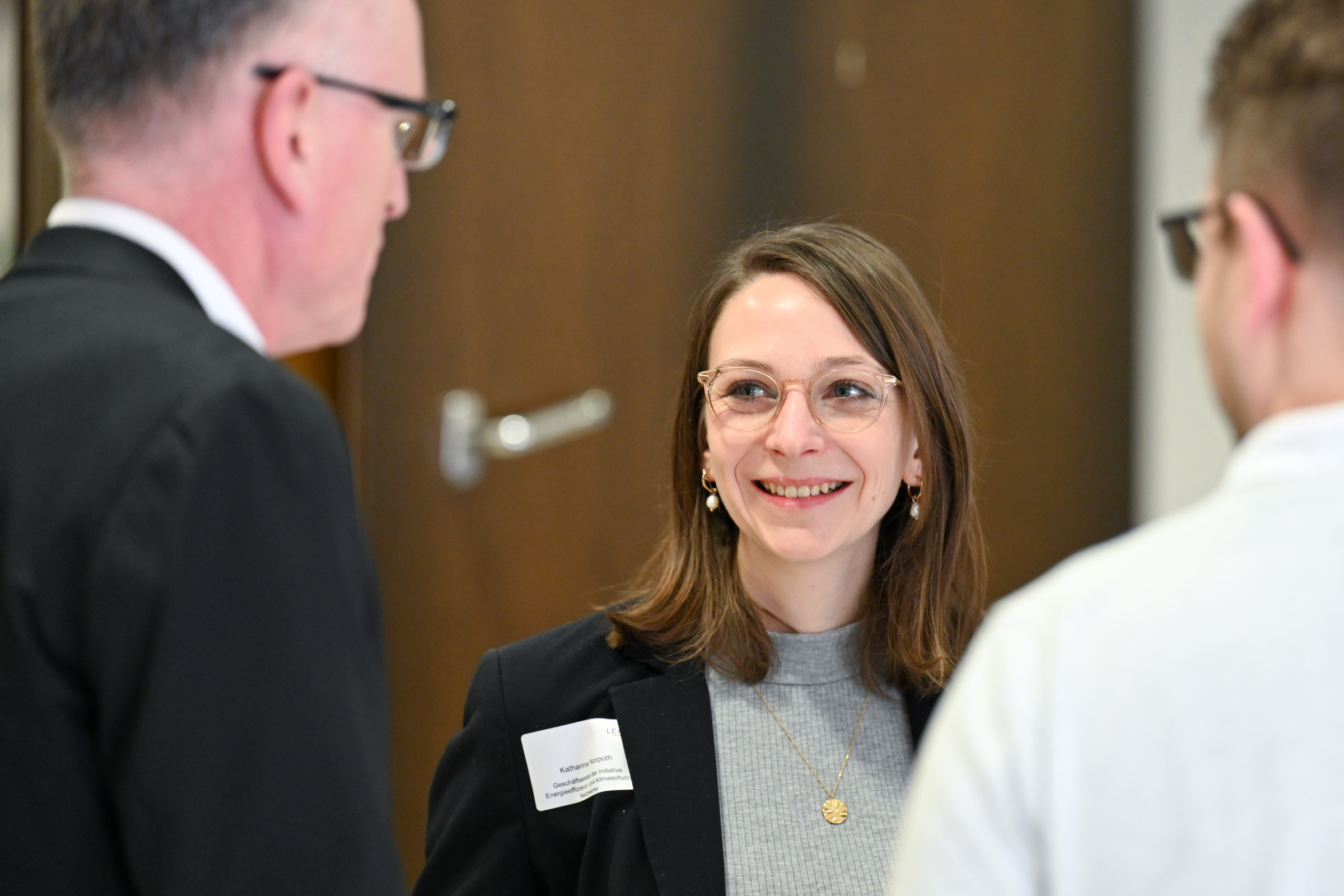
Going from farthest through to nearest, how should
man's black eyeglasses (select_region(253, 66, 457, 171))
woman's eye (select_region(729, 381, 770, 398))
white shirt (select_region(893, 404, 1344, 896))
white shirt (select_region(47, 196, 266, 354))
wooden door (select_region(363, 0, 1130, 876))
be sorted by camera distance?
wooden door (select_region(363, 0, 1130, 876)), woman's eye (select_region(729, 381, 770, 398)), man's black eyeglasses (select_region(253, 66, 457, 171)), white shirt (select_region(47, 196, 266, 354)), white shirt (select_region(893, 404, 1344, 896))

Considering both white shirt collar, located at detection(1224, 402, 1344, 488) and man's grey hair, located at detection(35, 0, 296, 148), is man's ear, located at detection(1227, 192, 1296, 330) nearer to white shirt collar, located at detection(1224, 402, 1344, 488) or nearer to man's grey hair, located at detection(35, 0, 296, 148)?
white shirt collar, located at detection(1224, 402, 1344, 488)

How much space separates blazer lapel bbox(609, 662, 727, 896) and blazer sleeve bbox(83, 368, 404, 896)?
29.0 inches

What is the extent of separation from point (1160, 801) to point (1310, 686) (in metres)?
0.11

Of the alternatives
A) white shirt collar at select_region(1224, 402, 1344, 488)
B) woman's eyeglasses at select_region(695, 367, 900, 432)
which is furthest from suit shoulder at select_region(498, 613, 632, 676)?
white shirt collar at select_region(1224, 402, 1344, 488)

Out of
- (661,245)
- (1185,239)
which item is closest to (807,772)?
(1185,239)

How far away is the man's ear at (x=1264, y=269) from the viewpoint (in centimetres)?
85

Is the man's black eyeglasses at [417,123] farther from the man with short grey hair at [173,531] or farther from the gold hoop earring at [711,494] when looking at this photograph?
the gold hoop earring at [711,494]

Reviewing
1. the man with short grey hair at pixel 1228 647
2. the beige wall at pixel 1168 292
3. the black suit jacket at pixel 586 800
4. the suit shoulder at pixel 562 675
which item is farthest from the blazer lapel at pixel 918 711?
the beige wall at pixel 1168 292

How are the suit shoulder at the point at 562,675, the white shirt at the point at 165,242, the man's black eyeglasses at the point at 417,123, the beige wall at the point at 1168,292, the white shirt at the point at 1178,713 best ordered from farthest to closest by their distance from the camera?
the beige wall at the point at 1168,292 → the suit shoulder at the point at 562,675 → the man's black eyeglasses at the point at 417,123 → the white shirt at the point at 165,242 → the white shirt at the point at 1178,713

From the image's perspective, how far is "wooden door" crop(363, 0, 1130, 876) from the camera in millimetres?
2838

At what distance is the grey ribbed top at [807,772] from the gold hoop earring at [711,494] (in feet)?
0.73

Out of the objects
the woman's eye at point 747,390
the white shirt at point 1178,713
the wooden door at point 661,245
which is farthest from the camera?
the wooden door at point 661,245

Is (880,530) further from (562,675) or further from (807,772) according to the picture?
(562,675)

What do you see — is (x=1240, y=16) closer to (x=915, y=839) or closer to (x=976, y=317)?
(x=915, y=839)
